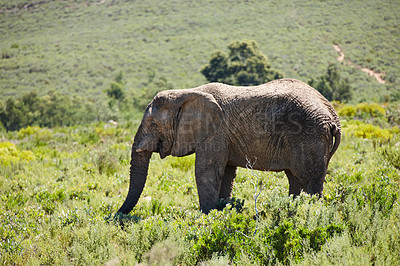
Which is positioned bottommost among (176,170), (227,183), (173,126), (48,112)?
(48,112)

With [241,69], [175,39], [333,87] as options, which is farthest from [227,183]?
[175,39]

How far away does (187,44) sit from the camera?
5631 centimetres

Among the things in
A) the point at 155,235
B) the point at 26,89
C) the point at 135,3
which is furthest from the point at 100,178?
the point at 135,3

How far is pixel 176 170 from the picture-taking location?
9844 millimetres

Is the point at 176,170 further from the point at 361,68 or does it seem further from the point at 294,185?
the point at 361,68

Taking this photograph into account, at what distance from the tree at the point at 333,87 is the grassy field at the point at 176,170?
3284 millimetres

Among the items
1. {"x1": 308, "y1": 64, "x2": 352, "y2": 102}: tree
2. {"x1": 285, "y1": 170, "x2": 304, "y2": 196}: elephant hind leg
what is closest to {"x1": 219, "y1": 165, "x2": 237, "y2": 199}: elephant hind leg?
{"x1": 285, "y1": 170, "x2": 304, "y2": 196}: elephant hind leg

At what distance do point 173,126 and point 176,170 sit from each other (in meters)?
3.86

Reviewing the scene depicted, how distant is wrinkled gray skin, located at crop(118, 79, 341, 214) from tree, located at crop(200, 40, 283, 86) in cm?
3316

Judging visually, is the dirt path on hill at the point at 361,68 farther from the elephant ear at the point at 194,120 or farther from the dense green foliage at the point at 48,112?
the elephant ear at the point at 194,120

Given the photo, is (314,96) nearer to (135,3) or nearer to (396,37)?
(396,37)

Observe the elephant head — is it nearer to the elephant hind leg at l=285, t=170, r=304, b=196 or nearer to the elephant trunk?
the elephant trunk

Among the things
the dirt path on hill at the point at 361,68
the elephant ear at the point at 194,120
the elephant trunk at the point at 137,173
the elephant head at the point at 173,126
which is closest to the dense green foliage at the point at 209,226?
the elephant trunk at the point at 137,173

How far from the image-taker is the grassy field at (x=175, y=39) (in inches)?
1763
